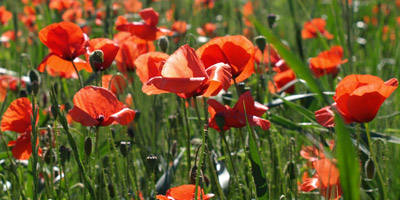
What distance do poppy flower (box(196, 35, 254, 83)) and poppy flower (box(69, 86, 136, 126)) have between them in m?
0.17

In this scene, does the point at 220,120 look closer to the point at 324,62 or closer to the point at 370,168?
the point at 370,168

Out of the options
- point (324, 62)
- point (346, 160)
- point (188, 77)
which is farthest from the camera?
point (324, 62)

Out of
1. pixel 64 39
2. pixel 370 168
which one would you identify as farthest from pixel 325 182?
pixel 64 39

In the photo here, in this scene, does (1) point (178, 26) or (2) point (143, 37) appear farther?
(1) point (178, 26)

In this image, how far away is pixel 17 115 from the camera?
1.36 meters

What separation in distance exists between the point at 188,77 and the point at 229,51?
0.23 metres

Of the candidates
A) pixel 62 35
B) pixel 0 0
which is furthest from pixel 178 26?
pixel 0 0

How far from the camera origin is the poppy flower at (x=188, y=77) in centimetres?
96

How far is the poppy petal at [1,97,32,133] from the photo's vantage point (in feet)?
4.44

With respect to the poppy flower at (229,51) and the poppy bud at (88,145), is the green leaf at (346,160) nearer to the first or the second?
the poppy flower at (229,51)

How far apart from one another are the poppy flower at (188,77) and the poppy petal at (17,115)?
0.40m

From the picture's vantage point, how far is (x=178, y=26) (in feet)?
8.89

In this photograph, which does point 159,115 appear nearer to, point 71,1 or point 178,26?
point 178,26

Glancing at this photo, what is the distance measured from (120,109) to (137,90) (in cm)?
60
